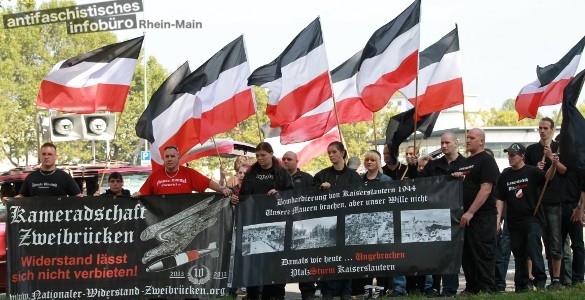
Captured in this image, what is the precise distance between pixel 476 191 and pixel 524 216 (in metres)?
1.17

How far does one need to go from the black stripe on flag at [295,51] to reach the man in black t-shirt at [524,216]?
9.40 ft

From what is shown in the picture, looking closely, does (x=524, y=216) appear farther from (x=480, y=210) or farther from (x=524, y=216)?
(x=480, y=210)

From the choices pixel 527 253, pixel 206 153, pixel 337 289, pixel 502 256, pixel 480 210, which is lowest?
pixel 337 289

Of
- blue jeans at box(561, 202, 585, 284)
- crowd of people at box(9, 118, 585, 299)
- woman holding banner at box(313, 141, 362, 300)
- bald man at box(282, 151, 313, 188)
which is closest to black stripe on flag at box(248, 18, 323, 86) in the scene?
bald man at box(282, 151, 313, 188)

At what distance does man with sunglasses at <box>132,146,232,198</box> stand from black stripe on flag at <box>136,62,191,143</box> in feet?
4.21

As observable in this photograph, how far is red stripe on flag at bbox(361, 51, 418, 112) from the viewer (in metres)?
12.7

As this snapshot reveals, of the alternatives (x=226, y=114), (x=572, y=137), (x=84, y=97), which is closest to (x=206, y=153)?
(x=226, y=114)

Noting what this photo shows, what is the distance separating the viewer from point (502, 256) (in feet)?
42.9

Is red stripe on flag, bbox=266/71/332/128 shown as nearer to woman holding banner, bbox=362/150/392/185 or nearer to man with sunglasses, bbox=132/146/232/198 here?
woman holding banner, bbox=362/150/392/185

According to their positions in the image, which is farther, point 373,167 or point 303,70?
point 303,70

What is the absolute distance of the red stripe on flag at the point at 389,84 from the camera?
12.7 metres

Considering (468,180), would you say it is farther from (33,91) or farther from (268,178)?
(33,91)

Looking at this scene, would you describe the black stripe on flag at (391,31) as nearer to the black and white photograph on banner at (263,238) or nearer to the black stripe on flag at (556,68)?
the black stripe on flag at (556,68)

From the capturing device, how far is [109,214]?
1154 cm
